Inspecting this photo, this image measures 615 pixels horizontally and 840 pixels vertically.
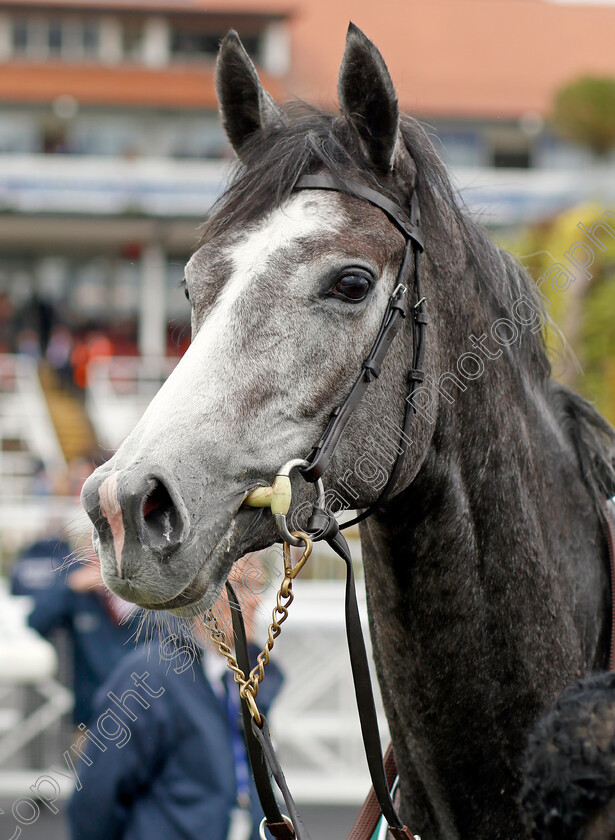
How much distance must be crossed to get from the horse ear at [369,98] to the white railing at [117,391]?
15693 millimetres

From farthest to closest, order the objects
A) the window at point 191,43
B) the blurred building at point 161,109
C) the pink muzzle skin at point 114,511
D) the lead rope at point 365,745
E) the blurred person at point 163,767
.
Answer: the window at point 191,43
the blurred building at point 161,109
the blurred person at point 163,767
the lead rope at point 365,745
the pink muzzle skin at point 114,511

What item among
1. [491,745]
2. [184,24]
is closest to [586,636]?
[491,745]

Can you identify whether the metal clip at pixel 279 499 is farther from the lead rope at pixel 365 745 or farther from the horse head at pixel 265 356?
the lead rope at pixel 365 745

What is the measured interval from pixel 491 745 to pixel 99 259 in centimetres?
2655

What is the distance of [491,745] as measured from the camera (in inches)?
79.8

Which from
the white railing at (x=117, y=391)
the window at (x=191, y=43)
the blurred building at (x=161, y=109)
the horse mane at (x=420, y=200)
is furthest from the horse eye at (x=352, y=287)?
the window at (x=191, y=43)

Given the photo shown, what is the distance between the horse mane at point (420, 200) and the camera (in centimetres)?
200

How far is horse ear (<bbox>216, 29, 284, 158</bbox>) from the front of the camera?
212 cm

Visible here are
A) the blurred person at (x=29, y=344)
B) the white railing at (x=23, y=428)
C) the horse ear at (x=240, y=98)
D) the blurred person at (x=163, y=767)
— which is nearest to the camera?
the horse ear at (x=240, y=98)

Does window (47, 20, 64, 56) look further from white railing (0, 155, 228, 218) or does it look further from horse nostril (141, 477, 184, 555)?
horse nostril (141, 477, 184, 555)

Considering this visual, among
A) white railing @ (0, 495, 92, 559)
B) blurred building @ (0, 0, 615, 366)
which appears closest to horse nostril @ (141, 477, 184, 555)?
white railing @ (0, 495, 92, 559)

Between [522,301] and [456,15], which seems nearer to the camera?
[522,301]

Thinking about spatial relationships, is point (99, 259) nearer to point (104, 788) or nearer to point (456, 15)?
point (456, 15)

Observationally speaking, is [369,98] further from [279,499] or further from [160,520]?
[160,520]
